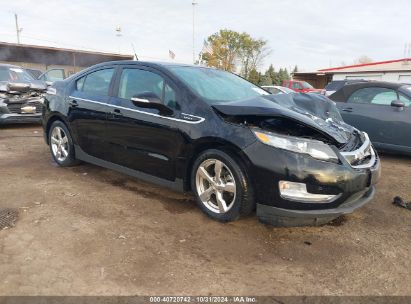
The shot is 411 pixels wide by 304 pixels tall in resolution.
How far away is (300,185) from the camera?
3.07m

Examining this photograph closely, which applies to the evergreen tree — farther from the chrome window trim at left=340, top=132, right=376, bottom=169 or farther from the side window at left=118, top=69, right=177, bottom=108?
the chrome window trim at left=340, top=132, right=376, bottom=169

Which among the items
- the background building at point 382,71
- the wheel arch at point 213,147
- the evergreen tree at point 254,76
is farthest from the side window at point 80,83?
the evergreen tree at point 254,76

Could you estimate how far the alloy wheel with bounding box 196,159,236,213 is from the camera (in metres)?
3.40

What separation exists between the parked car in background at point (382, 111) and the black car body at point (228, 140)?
2.90 m

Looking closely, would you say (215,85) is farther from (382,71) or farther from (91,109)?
(382,71)

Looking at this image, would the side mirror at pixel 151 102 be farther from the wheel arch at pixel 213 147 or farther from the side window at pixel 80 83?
the side window at pixel 80 83

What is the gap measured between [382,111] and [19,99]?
760 cm

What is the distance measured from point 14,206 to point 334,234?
123 inches

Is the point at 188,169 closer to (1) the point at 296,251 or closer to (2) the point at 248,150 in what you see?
(2) the point at 248,150

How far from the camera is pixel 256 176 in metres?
3.17

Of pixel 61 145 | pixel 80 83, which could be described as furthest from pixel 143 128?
pixel 61 145

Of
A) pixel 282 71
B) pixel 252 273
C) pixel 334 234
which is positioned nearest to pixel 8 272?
pixel 252 273

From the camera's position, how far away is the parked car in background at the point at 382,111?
20.7 ft

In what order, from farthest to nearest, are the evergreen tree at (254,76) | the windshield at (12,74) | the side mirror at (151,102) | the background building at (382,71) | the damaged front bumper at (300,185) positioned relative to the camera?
the evergreen tree at (254,76) < the background building at (382,71) < the windshield at (12,74) < the side mirror at (151,102) < the damaged front bumper at (300,185)
